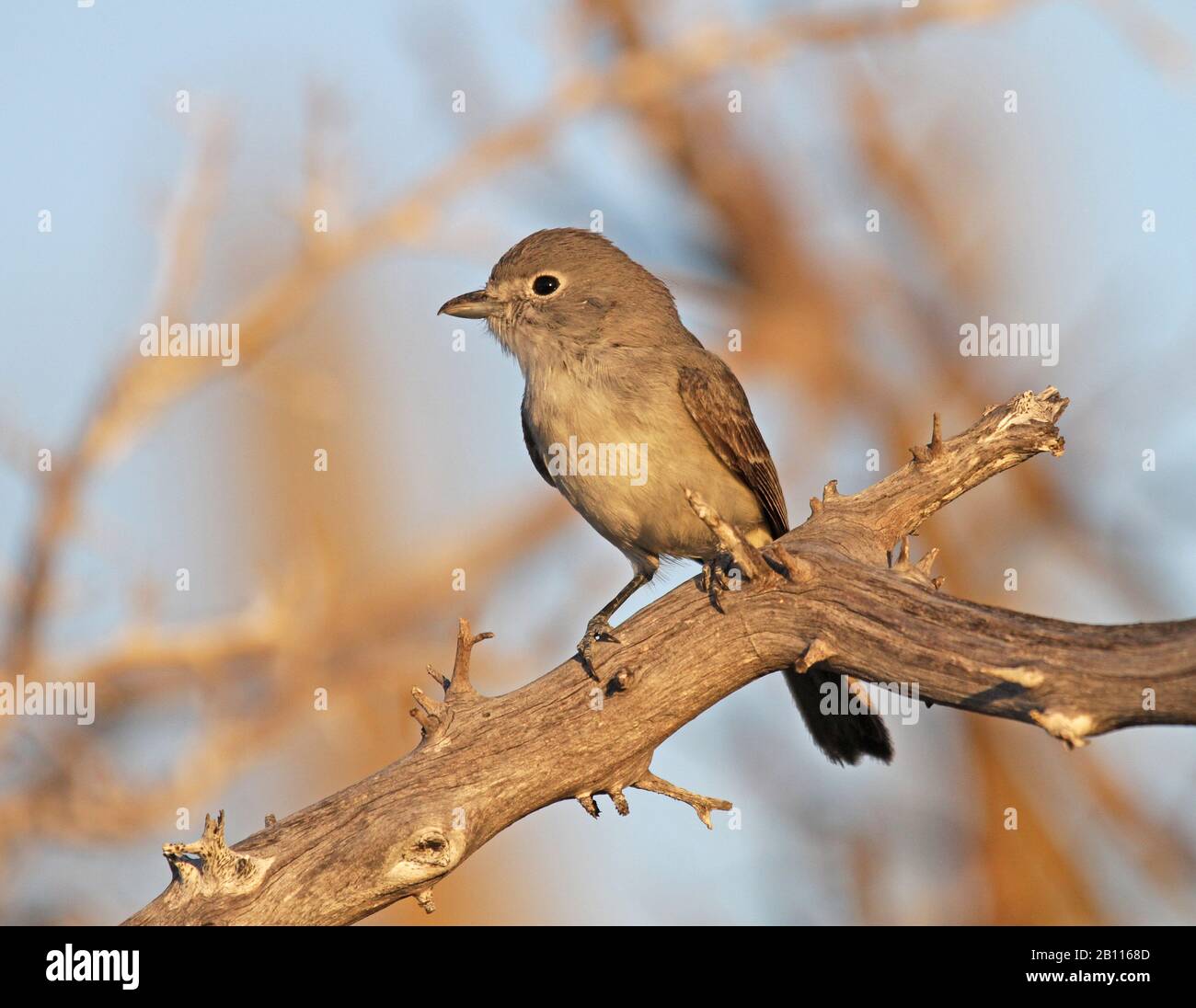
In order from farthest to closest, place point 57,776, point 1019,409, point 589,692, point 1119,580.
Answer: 1. point 1119,580
2. point 57,776
3. point 1019,409
4. point 589,692

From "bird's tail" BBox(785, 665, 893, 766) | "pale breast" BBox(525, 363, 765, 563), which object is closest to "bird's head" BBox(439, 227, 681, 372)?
"pale breast" BBox(525, 363, 765, 563)

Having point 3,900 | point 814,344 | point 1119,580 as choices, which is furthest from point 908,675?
point 814,344

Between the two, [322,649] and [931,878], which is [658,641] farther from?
[931,878]

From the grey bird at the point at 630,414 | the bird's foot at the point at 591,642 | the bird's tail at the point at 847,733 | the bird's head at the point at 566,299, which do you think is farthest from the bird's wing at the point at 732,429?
the bird's foot at the point at 591,642

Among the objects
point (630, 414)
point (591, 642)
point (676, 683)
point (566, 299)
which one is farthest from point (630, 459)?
point (676, 683)

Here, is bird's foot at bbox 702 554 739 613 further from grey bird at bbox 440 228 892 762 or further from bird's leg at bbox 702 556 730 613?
grey bird at bbox 440 228 892 762

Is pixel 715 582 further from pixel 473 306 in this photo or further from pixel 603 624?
pixel 473 306

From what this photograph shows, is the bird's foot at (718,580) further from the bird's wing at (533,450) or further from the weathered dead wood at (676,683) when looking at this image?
the bird's wing at (533,450)
